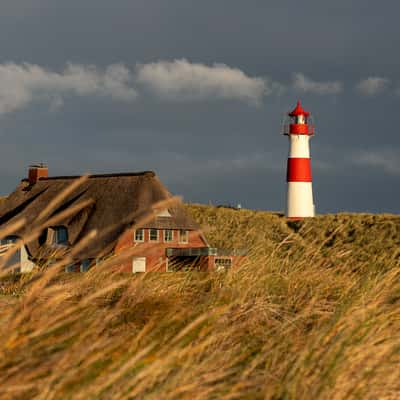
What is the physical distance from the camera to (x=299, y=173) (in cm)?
4106

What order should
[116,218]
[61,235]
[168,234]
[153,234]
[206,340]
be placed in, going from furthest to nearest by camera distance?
[168,234]
[61,235]
[153,234]
[116,218]
[206,340]

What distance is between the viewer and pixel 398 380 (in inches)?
145

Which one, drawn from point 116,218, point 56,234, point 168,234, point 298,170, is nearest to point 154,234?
point 168,234

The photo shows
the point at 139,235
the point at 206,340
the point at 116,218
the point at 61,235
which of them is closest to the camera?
the point at 206,340

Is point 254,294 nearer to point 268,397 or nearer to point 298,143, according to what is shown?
point 268,397

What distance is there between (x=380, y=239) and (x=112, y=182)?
16707 millimetres

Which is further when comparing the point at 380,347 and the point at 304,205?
the point at 304,205

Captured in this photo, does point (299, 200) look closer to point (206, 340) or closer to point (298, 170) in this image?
point (298, 170)

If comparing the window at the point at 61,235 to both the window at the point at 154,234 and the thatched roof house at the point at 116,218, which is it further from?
the window at the point at 154,234

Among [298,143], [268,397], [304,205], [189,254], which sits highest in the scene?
[298,143]

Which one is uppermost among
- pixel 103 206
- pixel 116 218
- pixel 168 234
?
pixel 103 206

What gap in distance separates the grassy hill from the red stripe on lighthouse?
116 feet

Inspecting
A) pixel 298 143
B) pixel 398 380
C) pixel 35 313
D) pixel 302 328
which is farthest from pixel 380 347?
pixel 298 143

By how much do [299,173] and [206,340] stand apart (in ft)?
126
